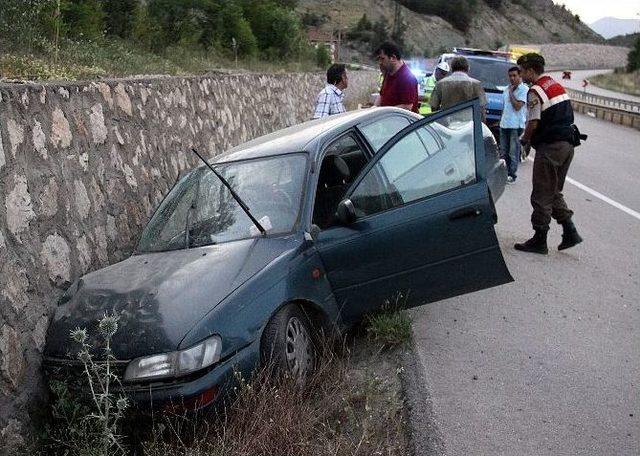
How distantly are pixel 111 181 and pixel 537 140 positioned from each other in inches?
163

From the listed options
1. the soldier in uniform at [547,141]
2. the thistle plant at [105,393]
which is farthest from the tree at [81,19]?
the thistle plant at [105,393]

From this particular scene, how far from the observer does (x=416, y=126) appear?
5.33 metres

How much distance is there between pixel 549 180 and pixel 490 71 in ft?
30.6

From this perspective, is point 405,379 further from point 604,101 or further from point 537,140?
point 604,101

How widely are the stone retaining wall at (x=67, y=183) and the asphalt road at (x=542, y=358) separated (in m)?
2.34

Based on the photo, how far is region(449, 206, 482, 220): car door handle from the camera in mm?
5031

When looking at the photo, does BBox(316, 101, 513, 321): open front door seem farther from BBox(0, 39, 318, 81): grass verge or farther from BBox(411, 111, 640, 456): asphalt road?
BBox(0, 39, 318, 81): grass verge

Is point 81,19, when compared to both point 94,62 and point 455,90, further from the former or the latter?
point 455,90

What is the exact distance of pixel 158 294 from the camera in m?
4.15

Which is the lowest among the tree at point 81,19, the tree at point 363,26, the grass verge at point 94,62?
the grass verge at point 94,62

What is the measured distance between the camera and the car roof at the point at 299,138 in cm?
541

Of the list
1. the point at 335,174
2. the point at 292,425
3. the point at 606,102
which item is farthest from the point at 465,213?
the point at 606,102

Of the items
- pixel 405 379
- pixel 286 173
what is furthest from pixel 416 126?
pixel 405 379

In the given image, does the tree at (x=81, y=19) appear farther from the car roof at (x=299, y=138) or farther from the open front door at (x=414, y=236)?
the open front door at (x=414, y=236)
